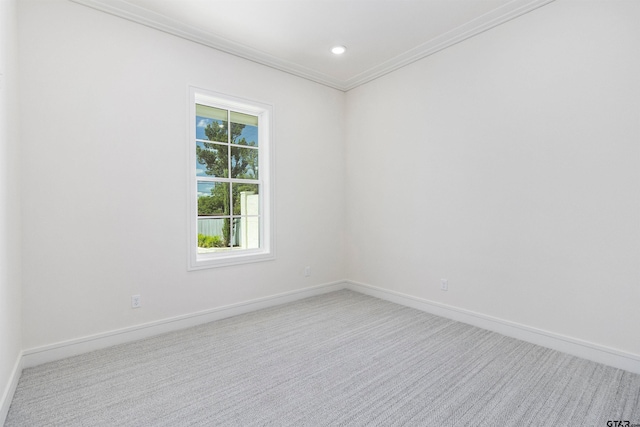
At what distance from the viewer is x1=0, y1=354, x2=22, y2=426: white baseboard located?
174 centimetres

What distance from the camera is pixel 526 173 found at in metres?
2.78

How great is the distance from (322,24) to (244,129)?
1395mm

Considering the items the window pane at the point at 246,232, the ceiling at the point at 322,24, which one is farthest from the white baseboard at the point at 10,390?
the ceiling at the point at 322,24

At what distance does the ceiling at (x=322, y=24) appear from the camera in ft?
8.95

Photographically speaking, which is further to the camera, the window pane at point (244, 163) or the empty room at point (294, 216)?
the window pane at point (244, 163)

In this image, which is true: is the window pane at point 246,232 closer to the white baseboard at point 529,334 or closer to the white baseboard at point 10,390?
the white baseboard at point 529,334

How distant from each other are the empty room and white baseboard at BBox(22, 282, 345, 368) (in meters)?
0.01

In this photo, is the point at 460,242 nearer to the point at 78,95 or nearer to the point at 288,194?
the point at 288,194

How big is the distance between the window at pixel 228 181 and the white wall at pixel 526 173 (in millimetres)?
1476

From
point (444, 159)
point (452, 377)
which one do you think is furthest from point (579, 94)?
point (452, 377)

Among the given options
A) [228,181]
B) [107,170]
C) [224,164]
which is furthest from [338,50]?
[107,170]

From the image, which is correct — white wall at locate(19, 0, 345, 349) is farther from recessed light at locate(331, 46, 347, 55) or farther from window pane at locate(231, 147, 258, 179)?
recessed light at locate(331, 46, 347, 55)

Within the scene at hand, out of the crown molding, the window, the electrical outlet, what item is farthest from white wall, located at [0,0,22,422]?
the crown molding

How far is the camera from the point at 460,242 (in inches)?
128
